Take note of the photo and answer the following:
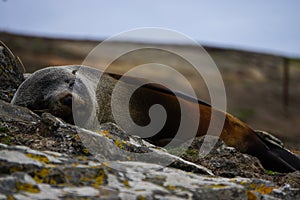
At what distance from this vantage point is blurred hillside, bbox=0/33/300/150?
29.5 meters

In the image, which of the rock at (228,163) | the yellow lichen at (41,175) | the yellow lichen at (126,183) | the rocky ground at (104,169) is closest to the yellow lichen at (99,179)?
the rocky ground at (104,169)

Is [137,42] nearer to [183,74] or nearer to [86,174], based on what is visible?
[183,74]

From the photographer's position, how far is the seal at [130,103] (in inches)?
228

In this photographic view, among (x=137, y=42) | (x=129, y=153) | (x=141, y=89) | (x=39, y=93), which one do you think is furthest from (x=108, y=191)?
(x=137, y=42)

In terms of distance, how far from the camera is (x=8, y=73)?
22.7 ft

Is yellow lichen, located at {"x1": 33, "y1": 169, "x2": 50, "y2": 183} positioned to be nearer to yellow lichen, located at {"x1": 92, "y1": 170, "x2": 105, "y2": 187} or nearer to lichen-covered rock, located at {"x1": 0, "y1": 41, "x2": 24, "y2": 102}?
yellow lichen, located at {"x1": 92, "y1": 170, "x2": 105, "y2": 187}

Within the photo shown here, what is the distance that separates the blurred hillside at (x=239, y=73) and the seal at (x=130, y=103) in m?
20.4

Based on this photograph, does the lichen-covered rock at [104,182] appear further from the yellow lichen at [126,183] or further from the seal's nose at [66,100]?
the seal's nose at [66,100]

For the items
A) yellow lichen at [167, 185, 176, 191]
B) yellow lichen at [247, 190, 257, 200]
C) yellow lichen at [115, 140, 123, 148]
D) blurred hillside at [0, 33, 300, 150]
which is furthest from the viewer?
blurred hillside at [0, 33, 300, 150]

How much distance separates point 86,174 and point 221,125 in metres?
3.54

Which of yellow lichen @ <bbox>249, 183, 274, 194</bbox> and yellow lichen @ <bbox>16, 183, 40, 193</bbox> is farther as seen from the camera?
yellow lichen @ <bbox>249, 183, 274, 194</bbox>

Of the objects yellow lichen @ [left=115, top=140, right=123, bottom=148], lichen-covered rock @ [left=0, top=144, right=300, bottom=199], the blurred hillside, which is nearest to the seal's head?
yellow lichen @ [left=115, top=140, right=123, bottom=148]

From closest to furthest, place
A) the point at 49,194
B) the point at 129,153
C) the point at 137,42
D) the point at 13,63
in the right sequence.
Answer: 1. the point at 49,194
2. the point at 129,153
3. the point at 13,63
4. the point at 137,42

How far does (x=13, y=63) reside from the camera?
697 cm
